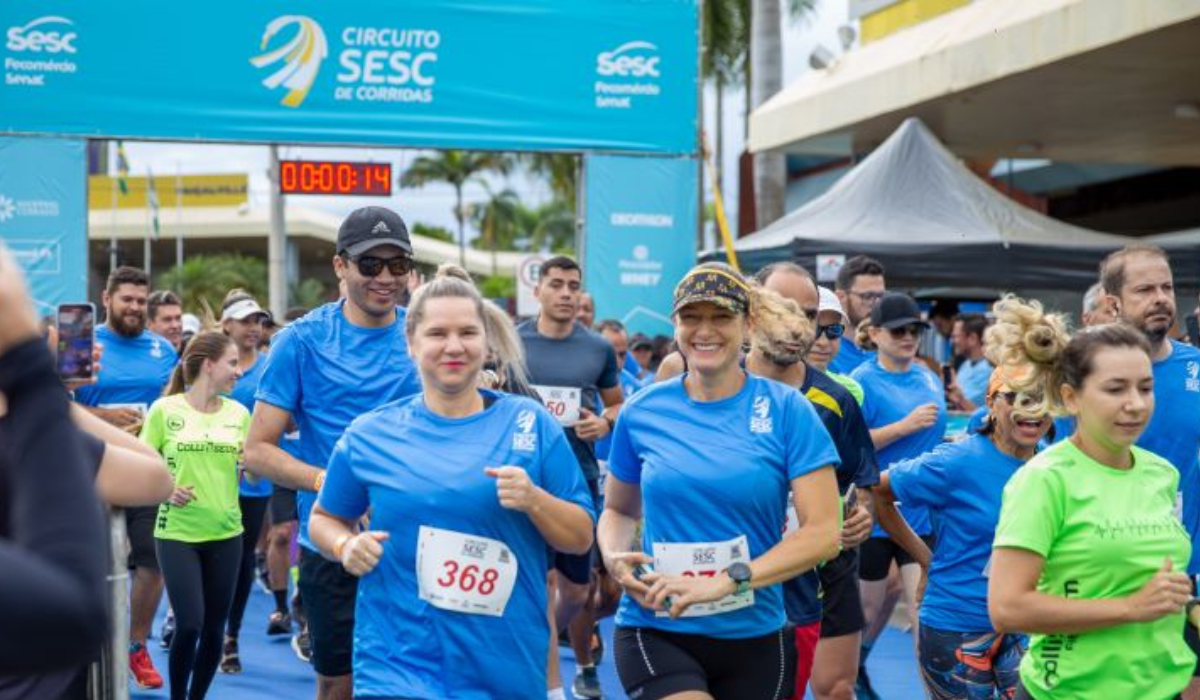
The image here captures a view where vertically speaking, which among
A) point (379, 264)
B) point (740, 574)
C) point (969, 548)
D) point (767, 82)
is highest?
point (767, 82)

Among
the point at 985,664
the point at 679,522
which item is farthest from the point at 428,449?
the point at 985,664

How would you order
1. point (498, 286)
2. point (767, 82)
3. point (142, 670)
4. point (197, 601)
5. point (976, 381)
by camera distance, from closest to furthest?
1. point (197, 601)
2. point (142, 670)
3. point (976, 381)
4. point (767, 82)
5. point (498, 286)

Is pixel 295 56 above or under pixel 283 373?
above

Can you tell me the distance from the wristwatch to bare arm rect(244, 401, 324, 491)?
5.42 feet

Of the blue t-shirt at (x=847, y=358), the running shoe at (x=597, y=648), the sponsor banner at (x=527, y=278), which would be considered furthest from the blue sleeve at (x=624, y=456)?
the sponsor banner at (x=527, y=278)

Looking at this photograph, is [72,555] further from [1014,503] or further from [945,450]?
[945,450]

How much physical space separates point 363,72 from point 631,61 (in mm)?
2959

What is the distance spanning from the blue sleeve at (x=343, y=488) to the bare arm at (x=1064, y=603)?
1.70 meters

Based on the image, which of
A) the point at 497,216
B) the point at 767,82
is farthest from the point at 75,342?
the point at 497,216

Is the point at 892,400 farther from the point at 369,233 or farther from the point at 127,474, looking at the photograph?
the point at 127,474

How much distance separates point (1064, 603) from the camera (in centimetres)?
412

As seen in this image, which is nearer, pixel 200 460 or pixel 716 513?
pixel 716 513

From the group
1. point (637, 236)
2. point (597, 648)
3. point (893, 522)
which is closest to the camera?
point (893, 522)

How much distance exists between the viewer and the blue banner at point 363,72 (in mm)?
17359
